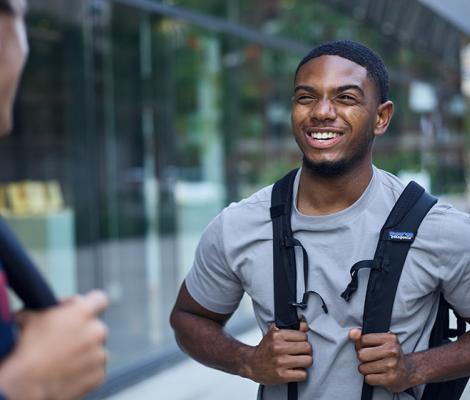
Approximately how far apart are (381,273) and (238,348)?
0.45m

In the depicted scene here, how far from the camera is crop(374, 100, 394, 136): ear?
215 centimetres

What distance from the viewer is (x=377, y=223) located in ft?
6.70

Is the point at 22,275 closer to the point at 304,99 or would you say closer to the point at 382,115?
the point at 304,99

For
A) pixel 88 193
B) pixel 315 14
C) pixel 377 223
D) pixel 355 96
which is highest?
pixel 315 14

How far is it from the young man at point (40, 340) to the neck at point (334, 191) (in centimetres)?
96

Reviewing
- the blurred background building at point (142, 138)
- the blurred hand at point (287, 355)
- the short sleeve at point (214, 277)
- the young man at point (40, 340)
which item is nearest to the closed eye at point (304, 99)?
the short sleeve at point (214, 277)

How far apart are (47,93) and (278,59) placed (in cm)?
256

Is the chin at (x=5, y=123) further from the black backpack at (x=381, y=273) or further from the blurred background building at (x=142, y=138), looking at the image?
the blurred background building at (x=142, y=138)

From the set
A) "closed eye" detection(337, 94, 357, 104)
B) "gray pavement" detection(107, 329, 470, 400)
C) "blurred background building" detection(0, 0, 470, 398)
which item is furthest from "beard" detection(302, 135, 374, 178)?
"blurred background building" detection(0, 0, 470, 398)

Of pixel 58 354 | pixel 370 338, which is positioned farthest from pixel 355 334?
pixel 58 354

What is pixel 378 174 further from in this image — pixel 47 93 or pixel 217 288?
pixel 47 93

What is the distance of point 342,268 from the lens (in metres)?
2.02

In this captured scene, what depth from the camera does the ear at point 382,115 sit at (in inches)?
84.8

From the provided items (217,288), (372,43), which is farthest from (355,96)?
(372,43)
